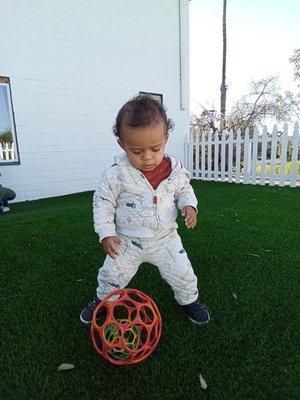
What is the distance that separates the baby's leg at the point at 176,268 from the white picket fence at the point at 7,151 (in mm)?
6619

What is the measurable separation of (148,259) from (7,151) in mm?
6623

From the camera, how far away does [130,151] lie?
211cm

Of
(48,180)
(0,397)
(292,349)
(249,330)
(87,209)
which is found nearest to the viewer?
(0,397)

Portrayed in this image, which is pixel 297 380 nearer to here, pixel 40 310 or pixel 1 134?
pixel 40 310

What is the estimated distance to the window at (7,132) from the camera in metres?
7.77

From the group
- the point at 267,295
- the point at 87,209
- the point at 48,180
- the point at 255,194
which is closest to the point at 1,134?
the point at 48,180

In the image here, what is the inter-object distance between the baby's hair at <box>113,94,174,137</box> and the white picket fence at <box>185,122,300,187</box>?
7.44 meters

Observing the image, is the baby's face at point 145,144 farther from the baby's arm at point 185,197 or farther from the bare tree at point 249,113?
the bare tree at point 249,113

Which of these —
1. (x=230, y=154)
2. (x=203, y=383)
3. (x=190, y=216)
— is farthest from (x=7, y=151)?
(x=203, y=383)

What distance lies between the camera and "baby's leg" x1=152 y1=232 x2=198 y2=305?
2.27 metres

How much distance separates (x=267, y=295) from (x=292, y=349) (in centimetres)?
65

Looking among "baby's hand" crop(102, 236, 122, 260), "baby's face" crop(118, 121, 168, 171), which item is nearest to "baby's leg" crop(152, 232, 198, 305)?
"baby's hand" crop(102, 236, 122, 260)

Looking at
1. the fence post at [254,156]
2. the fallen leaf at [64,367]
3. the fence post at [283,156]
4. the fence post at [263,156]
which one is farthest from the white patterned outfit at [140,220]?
the fence post at [254,156]

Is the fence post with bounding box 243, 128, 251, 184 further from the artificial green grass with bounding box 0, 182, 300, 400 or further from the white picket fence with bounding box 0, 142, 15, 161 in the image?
the white picket fence with bounding box 0, 142, 15, 161
